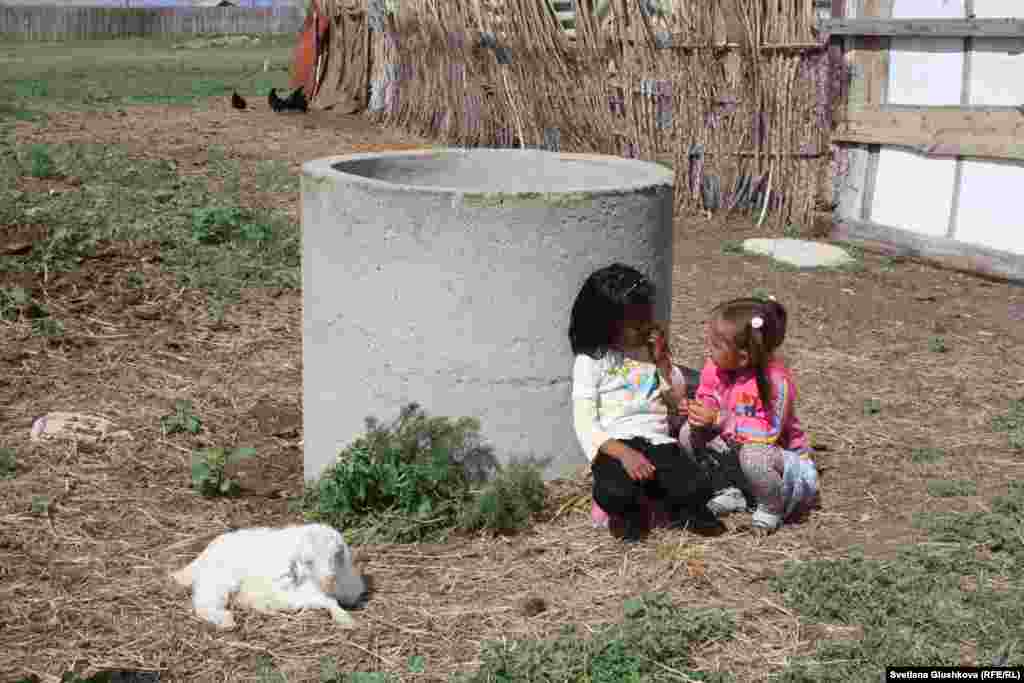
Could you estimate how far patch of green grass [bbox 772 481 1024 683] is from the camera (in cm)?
312

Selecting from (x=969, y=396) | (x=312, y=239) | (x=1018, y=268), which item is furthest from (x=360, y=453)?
(x=1018, y=268)

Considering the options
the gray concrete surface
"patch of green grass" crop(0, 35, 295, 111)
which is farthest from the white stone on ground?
"patch of green grass" crop(0, 35, 295, 111)

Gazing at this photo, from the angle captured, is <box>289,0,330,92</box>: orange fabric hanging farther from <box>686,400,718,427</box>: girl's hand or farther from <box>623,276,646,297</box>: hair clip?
<box>686,400,718,427</box>: girl's hand

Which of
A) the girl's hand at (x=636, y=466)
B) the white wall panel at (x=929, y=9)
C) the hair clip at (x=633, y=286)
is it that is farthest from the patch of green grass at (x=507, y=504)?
the white wall panel at (x=929, y=9)

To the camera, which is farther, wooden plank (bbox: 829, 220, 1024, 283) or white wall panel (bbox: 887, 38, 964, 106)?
white wall panel (bbox: 887, 38, 964, 106)

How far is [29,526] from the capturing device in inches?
161

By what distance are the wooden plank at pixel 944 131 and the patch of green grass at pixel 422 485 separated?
474 centimetres

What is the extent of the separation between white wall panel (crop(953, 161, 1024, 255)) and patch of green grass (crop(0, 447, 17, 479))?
19.2 feet

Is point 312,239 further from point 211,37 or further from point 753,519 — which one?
point 211,37

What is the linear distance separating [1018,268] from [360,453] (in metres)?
5.08

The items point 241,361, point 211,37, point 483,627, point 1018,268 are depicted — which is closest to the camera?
point 483,627

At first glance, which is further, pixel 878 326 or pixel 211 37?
pixel 211 37

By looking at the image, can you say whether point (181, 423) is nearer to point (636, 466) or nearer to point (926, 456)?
point (636, 466)

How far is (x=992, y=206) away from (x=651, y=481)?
4792 mm
